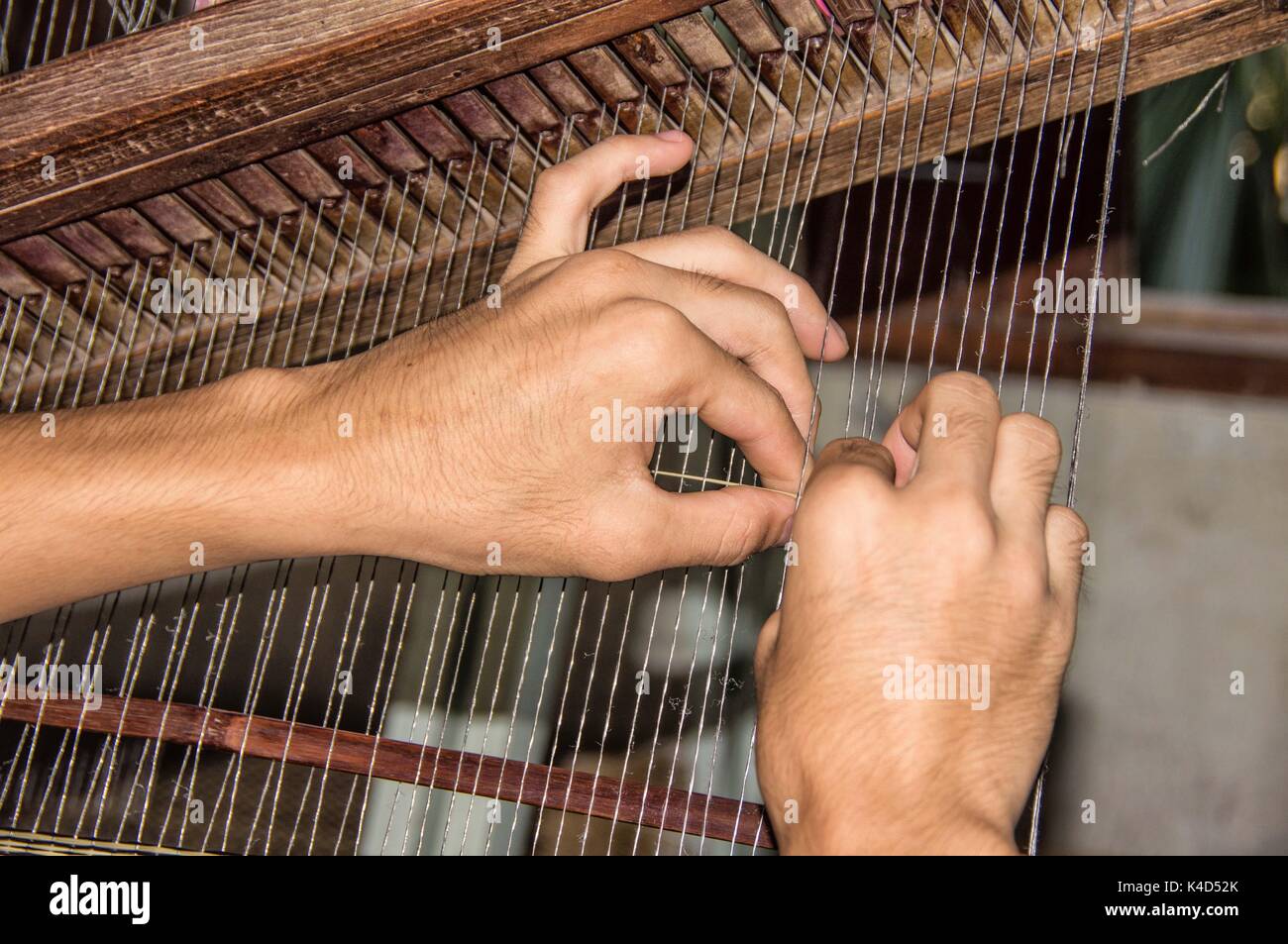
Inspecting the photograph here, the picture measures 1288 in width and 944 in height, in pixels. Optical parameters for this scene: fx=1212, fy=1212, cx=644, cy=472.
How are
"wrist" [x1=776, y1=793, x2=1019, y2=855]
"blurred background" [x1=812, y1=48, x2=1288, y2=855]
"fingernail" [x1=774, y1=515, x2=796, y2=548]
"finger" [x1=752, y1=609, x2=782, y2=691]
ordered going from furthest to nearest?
"blurred background" [x1=812, y1=48, x2=1288, y2=855], "fingernail" [x1=774, y1=515, x2=796, y2=548], "finger" [x1=752, y1=609, x2=782, y2=691], "wrist" [x1=776, y1=793, x2=1019, y2=855]

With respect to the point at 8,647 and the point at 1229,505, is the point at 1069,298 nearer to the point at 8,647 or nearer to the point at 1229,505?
the point at 1229,505

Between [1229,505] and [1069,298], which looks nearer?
[1069,298]

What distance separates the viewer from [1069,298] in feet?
10.4

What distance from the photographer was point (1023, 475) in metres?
0.85

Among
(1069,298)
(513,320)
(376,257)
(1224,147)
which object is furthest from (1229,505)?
(513,320)

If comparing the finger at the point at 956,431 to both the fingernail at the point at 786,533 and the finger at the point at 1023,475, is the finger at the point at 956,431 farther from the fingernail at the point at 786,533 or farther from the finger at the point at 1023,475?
the fingernail at the point at 786,533

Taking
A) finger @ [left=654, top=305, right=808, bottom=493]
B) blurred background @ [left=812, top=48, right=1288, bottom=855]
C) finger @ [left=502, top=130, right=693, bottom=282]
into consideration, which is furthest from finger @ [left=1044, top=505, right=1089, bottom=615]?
blurred background @ [left=812, top=48, right=1288, bottom=855]

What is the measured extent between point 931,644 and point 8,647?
1323 millimetres

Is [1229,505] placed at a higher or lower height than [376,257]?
higher

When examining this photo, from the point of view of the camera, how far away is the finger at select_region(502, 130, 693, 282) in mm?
1234

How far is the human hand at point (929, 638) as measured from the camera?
81 cm

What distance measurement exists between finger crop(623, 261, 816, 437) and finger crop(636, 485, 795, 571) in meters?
0.09

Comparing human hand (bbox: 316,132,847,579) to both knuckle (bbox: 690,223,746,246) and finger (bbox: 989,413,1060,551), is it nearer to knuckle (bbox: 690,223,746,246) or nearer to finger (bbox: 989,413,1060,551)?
A: knuckle (bbox: 690,223,746,246)
